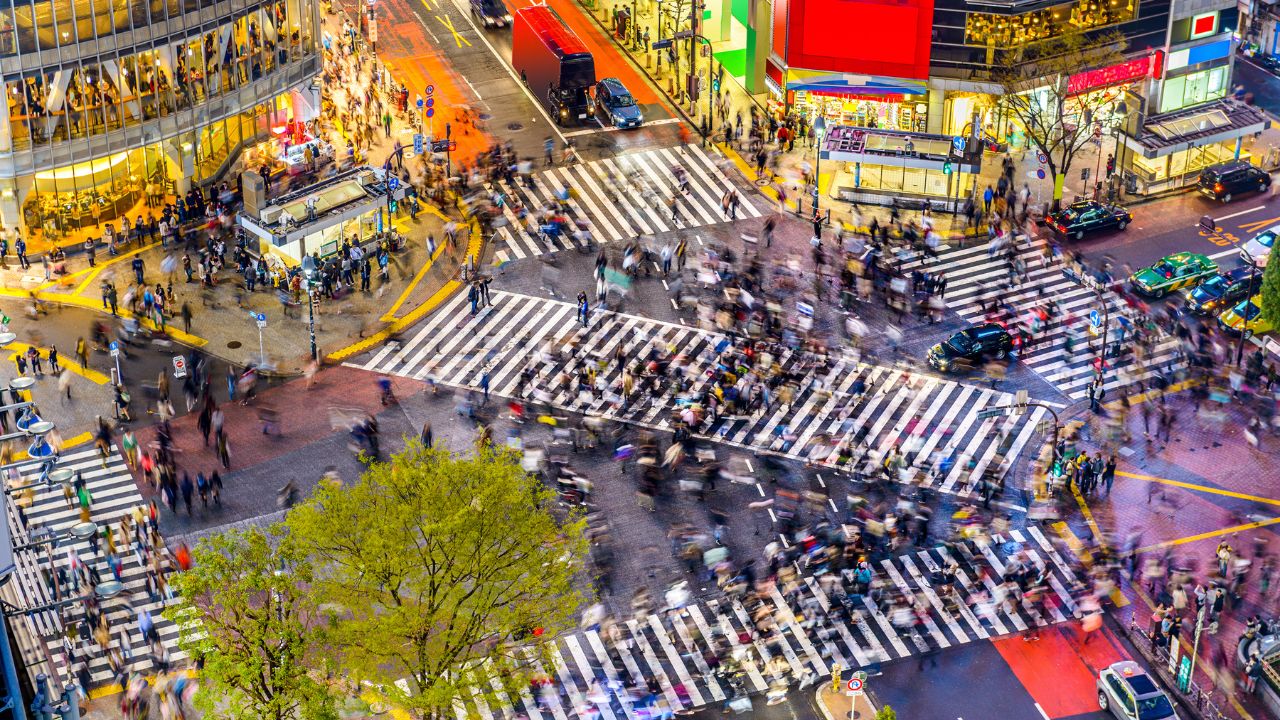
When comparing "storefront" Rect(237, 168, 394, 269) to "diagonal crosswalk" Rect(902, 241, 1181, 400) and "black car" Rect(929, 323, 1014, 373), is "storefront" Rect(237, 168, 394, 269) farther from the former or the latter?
"black car" Rect(929, 323, 1014, 373)

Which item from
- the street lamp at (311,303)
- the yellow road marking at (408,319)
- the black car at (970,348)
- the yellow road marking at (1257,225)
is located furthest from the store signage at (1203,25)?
the street lamp at (311,303)

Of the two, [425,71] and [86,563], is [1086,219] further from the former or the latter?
[86,563]

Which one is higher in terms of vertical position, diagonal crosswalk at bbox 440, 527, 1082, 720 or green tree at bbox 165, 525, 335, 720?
green tree at bbox 165, 525, 335, 720

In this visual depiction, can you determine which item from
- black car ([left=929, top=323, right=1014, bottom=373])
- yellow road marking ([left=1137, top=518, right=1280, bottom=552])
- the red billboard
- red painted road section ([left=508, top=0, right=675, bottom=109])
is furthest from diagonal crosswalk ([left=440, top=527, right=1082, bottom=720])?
red painted road section ([left=508, top=0, right=675, bottom=109])

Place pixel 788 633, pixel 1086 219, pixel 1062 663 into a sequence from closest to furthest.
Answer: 1. pixel 1062 663
2. pixel 788 633
3. pixel 1086 219

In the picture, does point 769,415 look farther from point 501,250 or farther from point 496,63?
point 496,63

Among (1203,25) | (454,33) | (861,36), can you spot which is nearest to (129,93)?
(454,33)

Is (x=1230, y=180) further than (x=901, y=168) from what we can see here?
Yes
